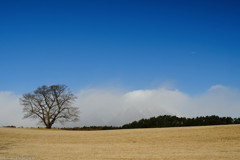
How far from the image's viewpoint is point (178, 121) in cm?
3581

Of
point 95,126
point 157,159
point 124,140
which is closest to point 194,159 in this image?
point 157,159

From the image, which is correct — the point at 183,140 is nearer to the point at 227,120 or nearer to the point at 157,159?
the point at 157,159

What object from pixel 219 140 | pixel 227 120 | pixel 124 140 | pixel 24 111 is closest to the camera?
pixel 219 140

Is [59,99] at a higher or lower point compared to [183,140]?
higher

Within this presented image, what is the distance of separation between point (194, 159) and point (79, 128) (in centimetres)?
3171

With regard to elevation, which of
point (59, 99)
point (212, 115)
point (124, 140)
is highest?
point (59, 99)

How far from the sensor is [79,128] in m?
40.5

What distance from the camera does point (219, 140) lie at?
20.9 meters

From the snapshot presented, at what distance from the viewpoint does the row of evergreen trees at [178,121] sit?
33781 mm

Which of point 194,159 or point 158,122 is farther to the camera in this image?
point 158,122

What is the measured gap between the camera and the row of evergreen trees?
111 feet

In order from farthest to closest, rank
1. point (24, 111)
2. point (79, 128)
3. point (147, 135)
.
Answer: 1. point (24, 111)
2. point (79, 128)
3. point (147, 135)

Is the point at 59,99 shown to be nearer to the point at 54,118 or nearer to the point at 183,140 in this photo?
the point at 54,118

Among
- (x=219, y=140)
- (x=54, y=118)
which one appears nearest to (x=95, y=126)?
(x=54, y=118)
